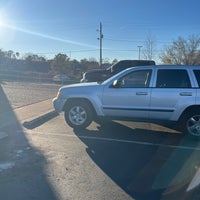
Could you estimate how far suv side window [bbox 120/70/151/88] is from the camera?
8.49m

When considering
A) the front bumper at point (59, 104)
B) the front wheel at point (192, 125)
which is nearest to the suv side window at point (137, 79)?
the front wheel at point (192, 125)

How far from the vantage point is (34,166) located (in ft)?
19.3

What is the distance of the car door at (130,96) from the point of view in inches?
332

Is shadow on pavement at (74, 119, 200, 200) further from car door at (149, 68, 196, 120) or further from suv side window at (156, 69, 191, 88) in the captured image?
suv side window at (156, 69, 191, 88)

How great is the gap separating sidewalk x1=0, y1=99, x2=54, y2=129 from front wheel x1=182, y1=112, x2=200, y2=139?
4.88 meters

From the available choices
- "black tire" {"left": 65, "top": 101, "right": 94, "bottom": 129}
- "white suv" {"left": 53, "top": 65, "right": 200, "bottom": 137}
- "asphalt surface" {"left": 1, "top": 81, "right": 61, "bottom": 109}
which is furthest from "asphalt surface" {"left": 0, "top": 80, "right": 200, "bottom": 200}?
"asphalt surface" {"left": 1, "top": 81, "right": 61, "bottom": 109}

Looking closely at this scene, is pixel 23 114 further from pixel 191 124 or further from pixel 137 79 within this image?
pixel 191 124

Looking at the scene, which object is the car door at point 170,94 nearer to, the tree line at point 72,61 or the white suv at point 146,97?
the white suv at point 146,97

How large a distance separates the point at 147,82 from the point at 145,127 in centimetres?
189

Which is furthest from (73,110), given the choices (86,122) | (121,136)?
(121,136)

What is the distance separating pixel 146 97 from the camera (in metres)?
8.38

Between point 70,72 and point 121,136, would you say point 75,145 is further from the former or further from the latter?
point 70,72

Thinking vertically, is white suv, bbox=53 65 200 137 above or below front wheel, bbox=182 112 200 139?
above

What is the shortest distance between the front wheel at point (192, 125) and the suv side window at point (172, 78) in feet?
2.65
